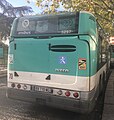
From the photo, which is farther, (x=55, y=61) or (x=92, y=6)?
(x=92, y=6)

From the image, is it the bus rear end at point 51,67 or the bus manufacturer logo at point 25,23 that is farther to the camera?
the bus manufacturer logo at point 25,23

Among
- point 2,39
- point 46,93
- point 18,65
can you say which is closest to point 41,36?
point 18,65

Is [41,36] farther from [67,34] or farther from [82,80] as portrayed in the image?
[82,80]

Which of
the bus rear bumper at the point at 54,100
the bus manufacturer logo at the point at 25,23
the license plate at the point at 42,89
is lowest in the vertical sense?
the bus rear bumper at the point at 54,100

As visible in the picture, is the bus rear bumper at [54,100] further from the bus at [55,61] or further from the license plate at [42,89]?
the license plate at [42,89]

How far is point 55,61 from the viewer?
7.07 meters

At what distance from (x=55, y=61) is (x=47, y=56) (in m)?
0.29

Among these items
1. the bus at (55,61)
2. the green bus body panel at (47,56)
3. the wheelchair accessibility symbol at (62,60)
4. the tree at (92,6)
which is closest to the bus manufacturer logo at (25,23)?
the bus at (55,61)

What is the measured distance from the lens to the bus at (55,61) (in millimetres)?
6719

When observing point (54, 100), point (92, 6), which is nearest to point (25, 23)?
point (54, 100)

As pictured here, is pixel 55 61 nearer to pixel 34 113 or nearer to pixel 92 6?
pixel 34 113

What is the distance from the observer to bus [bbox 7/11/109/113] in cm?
672

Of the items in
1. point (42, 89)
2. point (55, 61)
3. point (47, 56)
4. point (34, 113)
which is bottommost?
point (34, 113)

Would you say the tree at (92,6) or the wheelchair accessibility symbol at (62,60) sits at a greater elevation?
the tree at (92,6)
